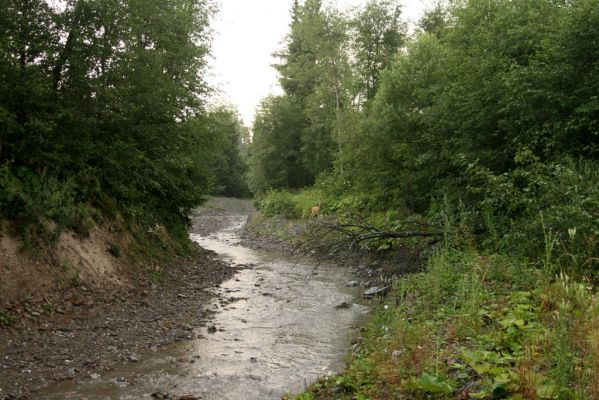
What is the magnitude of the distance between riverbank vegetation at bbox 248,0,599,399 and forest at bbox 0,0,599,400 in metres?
0.04

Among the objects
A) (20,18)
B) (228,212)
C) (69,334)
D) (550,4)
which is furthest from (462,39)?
(228,212)

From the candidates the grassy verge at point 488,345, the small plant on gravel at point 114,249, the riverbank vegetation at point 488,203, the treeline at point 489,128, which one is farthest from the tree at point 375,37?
the grassy verge at point 488,345

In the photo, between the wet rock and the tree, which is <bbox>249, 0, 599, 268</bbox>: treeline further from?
the wet rock

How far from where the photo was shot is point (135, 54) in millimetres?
11344

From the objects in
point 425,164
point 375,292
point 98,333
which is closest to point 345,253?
point 425,164

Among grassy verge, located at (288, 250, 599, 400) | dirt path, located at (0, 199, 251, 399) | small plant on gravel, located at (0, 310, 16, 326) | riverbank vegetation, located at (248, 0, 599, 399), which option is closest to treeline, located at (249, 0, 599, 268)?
riverbank vegetation, located at (248, 0, 599, 399)

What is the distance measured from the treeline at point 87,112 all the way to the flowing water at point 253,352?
4.02 metres

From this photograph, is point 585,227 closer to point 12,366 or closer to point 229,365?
point 229,365

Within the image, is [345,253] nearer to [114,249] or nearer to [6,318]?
[114,249]

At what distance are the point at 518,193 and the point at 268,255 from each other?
13185 millimetres

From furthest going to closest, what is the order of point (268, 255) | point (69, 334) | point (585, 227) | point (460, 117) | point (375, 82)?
point (375, 82) → point (268, 255) → point (460, 117) → point (69, 334) → point (585, 227)

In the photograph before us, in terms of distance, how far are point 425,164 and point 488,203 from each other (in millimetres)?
6437

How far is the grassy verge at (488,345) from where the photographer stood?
3.92 metres

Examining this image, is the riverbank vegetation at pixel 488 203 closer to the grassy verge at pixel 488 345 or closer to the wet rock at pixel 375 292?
the grassy verge at pixel 488 345
